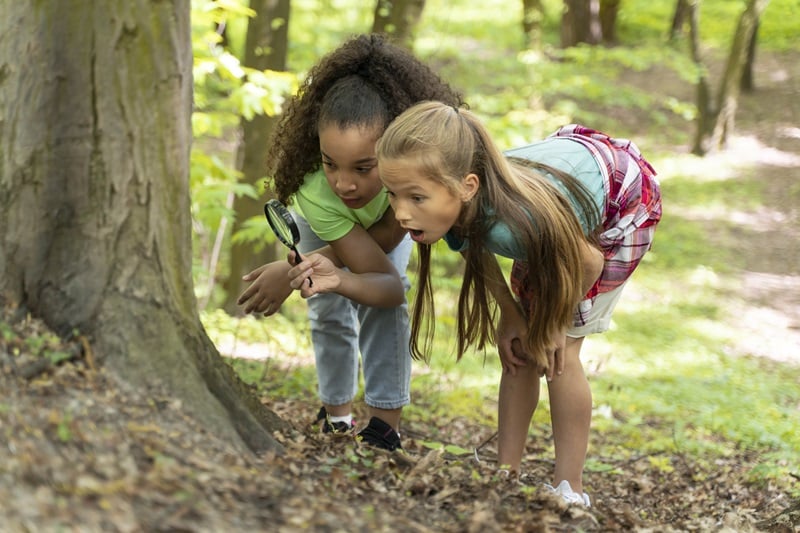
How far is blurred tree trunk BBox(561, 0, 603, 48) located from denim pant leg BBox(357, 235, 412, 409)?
1771 centimetres

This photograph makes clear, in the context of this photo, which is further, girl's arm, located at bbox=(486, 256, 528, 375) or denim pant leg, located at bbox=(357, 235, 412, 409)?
denim pant leg, located at bbox=(357, 235, 412, 409)

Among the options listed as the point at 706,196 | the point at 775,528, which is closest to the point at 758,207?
the point at 706,196

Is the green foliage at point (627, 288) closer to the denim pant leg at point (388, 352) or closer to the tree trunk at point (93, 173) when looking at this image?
the denim pant leg at point (388, 352)

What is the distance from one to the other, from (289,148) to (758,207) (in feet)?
43.7

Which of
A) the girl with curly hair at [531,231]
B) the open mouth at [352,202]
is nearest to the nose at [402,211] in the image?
the girl with curly hair at [531,231]

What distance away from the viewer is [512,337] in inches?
131

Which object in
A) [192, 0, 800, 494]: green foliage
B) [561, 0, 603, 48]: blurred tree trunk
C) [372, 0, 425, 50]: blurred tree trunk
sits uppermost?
[561, 0, 603, 48]: blurred tree trunk

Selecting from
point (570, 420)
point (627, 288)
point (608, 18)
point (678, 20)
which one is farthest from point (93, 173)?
point (678, 20)

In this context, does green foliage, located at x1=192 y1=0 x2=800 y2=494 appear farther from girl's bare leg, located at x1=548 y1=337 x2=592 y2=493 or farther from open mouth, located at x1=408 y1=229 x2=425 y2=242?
open mouth, located at x1=408 y1=229 x2=425 y2=242

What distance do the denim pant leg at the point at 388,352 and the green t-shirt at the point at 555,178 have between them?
2.04ft

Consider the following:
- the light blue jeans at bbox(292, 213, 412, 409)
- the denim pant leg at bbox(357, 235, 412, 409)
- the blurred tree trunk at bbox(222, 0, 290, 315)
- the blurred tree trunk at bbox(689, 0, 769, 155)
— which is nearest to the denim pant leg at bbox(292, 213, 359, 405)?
the light blue jeans at bbox(292, 213, 412, 409)

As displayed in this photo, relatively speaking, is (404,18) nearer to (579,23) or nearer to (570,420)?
(570,420)

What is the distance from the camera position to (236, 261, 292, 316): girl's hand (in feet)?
11.1

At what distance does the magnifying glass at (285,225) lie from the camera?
10.0ft
